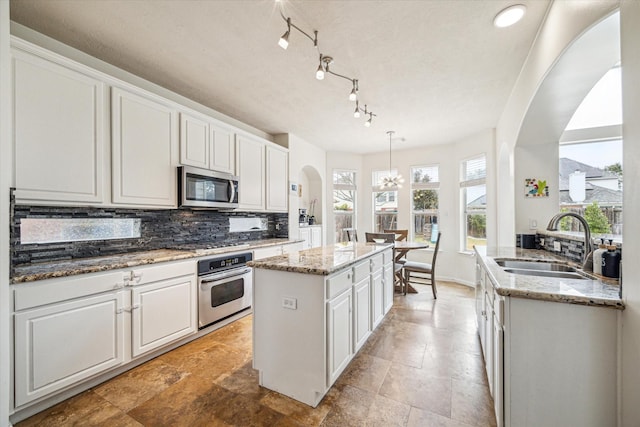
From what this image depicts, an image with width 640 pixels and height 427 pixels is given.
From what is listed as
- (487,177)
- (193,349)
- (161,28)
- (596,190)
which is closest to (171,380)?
(193,349)

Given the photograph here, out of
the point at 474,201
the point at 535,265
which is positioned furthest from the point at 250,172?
the point at 474,201

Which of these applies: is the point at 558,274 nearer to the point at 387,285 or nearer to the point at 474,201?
the point at 387,285

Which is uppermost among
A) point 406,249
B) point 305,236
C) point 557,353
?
point 305,236

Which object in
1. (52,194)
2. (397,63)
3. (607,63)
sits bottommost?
(52,194)

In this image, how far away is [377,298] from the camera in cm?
274

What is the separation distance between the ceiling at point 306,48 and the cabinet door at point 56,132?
1.46 feet

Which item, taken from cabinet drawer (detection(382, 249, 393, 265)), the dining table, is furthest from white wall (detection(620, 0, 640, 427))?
the dining table

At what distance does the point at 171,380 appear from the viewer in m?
2.03

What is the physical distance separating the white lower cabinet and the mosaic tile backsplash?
356 millimetres

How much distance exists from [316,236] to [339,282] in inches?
134

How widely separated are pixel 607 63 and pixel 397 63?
1474 mm

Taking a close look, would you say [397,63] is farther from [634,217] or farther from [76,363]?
[76,363]

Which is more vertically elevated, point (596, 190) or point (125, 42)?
point (125, 42)

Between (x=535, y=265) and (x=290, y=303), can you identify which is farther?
(x=535, y=265)
